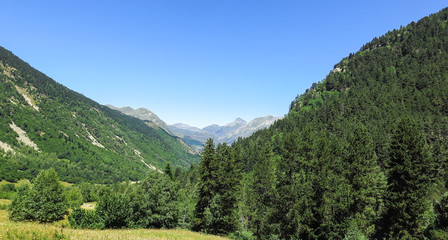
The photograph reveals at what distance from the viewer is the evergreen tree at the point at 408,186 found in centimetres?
2850

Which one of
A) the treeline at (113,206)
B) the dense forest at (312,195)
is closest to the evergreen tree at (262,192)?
the dense forest at (312,195)

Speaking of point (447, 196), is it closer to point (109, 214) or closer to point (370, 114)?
point (109, 214)

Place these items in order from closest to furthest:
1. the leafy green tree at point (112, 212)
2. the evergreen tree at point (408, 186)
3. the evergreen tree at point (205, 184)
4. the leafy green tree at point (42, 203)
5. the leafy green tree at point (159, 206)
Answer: the evergreen tree at point (408, 186) → the leafy green tree at point (112, 212) → the evergreen tree at point (205, 184) → the leafy green tree at point (159, 206) → the leafy green tree at point (42, 203)

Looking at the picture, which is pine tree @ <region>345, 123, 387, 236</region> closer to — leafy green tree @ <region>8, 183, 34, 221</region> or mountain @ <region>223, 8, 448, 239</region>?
mountain @ <region>223, 8, 448, 239</region>

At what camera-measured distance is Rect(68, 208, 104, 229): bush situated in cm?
3616

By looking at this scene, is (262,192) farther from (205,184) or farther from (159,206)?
(159,206)

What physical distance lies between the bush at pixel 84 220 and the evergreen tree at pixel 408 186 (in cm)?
4582

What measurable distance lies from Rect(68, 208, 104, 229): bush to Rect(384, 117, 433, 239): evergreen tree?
45817mm

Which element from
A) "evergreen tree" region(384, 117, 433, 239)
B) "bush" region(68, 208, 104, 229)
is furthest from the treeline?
"evergreen tree" region(384, 117, 433, 239)

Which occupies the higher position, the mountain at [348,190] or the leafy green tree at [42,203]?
the mountain at [348,190]

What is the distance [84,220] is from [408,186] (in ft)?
165

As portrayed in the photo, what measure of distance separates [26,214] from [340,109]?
484 feet

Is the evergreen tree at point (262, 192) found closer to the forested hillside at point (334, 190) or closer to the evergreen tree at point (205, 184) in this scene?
the forested hillside at point (334, 190)

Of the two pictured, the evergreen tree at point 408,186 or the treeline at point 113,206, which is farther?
the treeline at point 113,206
